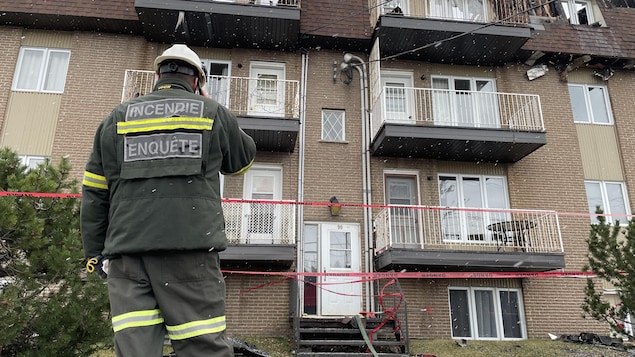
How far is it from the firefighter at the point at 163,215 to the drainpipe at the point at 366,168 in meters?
9.23

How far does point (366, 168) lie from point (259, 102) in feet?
10.6

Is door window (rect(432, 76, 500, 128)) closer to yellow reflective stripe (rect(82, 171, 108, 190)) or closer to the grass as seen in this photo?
the grass

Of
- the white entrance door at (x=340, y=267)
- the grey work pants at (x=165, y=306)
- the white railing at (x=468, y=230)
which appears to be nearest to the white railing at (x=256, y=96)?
the white entrance door at (x=340, y=267)

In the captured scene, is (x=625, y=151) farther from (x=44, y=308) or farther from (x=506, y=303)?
(x=44, y=308)

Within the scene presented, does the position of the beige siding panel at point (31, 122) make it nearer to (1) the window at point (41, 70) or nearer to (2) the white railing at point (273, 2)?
(1) the window at point (41, 70)

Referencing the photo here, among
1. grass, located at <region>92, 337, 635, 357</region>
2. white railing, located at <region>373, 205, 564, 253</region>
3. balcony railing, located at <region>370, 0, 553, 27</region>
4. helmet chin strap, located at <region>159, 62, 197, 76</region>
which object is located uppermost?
balcony railing, located at <region>370, 0, 553, 27</region>

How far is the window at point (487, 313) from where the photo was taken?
11500mm

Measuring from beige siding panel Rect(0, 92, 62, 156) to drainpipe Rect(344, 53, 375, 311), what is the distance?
7.63 meters

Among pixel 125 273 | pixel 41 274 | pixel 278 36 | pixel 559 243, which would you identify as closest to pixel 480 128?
pixel 559 243

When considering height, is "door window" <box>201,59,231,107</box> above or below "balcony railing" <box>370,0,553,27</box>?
below

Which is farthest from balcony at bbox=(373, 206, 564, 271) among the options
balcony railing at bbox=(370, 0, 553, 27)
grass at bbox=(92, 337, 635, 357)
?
balcony railing at bbox=(370, 0, 553, 27)

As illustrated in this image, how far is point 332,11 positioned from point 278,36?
5.89 ft

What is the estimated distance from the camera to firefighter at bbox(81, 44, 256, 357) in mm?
2217

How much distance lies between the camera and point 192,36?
12.4m
